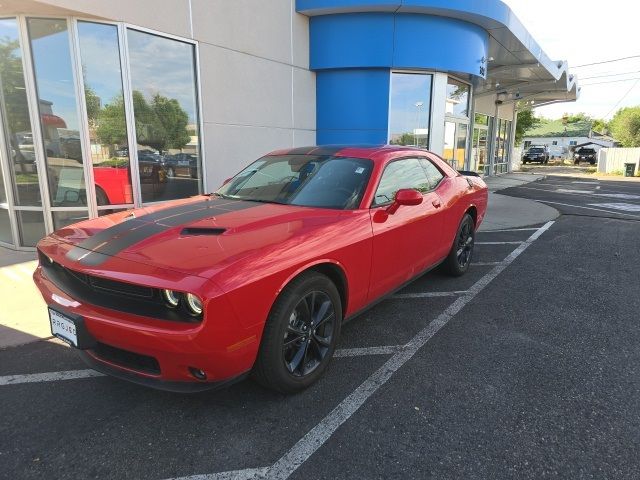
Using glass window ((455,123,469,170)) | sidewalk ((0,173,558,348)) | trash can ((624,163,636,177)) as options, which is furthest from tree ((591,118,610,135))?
sidewalk ((0,173,558,348))

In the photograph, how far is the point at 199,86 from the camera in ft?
24.8

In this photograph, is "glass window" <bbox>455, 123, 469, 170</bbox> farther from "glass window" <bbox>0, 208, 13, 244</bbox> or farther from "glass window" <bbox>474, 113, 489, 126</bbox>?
"glass window" <bbox>0, 208, 13, 244</bbox>

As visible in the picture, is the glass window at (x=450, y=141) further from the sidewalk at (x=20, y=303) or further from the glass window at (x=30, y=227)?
the glass window at (x=30, y=227)

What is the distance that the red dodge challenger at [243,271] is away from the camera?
7.36 feet

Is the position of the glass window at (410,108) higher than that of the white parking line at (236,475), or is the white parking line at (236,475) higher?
the glass window at (410,108)

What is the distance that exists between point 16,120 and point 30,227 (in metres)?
1.54

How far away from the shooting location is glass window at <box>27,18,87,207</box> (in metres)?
5.87

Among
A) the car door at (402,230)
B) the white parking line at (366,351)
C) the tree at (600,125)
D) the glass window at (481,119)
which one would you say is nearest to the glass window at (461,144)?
the glass window at (481,119)

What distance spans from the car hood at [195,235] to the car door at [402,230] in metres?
0.46

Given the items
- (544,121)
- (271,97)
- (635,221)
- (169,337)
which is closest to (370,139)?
(271,97)

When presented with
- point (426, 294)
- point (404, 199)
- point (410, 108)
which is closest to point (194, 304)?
point (404, 199)

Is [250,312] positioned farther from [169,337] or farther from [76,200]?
[76,200]

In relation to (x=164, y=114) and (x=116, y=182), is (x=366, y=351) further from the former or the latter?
(x=164, y=114)

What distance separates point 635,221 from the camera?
951cm
